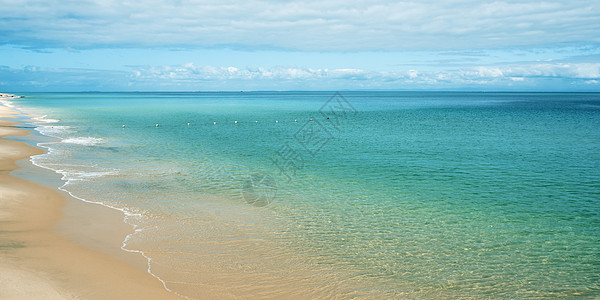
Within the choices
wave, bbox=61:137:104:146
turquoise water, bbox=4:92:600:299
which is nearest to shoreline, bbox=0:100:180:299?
turquoise water, bbox=4:92:600:299

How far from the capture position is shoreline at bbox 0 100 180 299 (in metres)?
10.3

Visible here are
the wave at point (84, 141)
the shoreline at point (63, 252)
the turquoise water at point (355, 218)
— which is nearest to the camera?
the shoreline at point (63, 252)

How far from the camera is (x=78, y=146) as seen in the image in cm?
3569

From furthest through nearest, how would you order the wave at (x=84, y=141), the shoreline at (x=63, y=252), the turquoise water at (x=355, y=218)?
the wave at (x=84, y=141) → the turquoise water at (x=355, y=218) → the shoreline at (x=63, y=252)

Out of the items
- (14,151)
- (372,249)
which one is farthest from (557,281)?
(14,151)

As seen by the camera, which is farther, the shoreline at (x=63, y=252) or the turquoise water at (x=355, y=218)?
the turquoise water at (x=355, y=218)

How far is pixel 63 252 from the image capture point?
12.5 meters

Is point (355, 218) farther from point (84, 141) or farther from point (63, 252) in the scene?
point (84, 141)

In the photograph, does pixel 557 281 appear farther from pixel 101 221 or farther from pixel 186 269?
pixel 101 221

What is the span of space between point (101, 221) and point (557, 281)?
14301 millimetres

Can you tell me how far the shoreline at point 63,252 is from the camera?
10.3 metres

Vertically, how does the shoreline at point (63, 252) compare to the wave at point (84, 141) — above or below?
above

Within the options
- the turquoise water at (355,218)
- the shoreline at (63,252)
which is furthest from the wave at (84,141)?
the shoreline at (63,252)

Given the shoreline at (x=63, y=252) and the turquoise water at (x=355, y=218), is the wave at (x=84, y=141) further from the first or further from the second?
the shoreline at (x=63, y=252)
